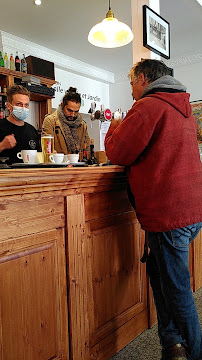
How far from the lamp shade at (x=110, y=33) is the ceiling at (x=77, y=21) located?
4.55ft

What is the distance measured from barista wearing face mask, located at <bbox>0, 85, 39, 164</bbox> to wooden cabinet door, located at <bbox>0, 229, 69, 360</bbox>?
1095 millimetres

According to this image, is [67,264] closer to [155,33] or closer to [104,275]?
[104,275]

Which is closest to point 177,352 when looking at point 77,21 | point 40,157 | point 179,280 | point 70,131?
point 179,280

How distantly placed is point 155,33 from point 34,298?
2.27 metres

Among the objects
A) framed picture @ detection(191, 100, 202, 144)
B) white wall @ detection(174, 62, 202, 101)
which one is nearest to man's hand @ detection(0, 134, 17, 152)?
framed picture @ detection(191, 100, 202, 144)

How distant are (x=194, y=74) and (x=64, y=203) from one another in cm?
517

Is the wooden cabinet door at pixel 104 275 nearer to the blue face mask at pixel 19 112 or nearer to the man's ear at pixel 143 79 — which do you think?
the man's ear at pixel 143 79

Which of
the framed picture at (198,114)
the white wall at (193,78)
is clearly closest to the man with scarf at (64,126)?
the framed picture at (198,114)

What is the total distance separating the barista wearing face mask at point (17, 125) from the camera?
2223mm

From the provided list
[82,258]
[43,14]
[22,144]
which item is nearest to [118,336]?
[82,258]

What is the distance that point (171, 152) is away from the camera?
1330mm

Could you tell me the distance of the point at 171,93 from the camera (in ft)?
4.52

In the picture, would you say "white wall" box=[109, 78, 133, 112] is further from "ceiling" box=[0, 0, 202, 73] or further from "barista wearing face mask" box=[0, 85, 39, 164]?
"barista wearing face mask" box=[0, 85, 39, 164]

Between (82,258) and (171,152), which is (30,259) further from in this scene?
(171,152)
